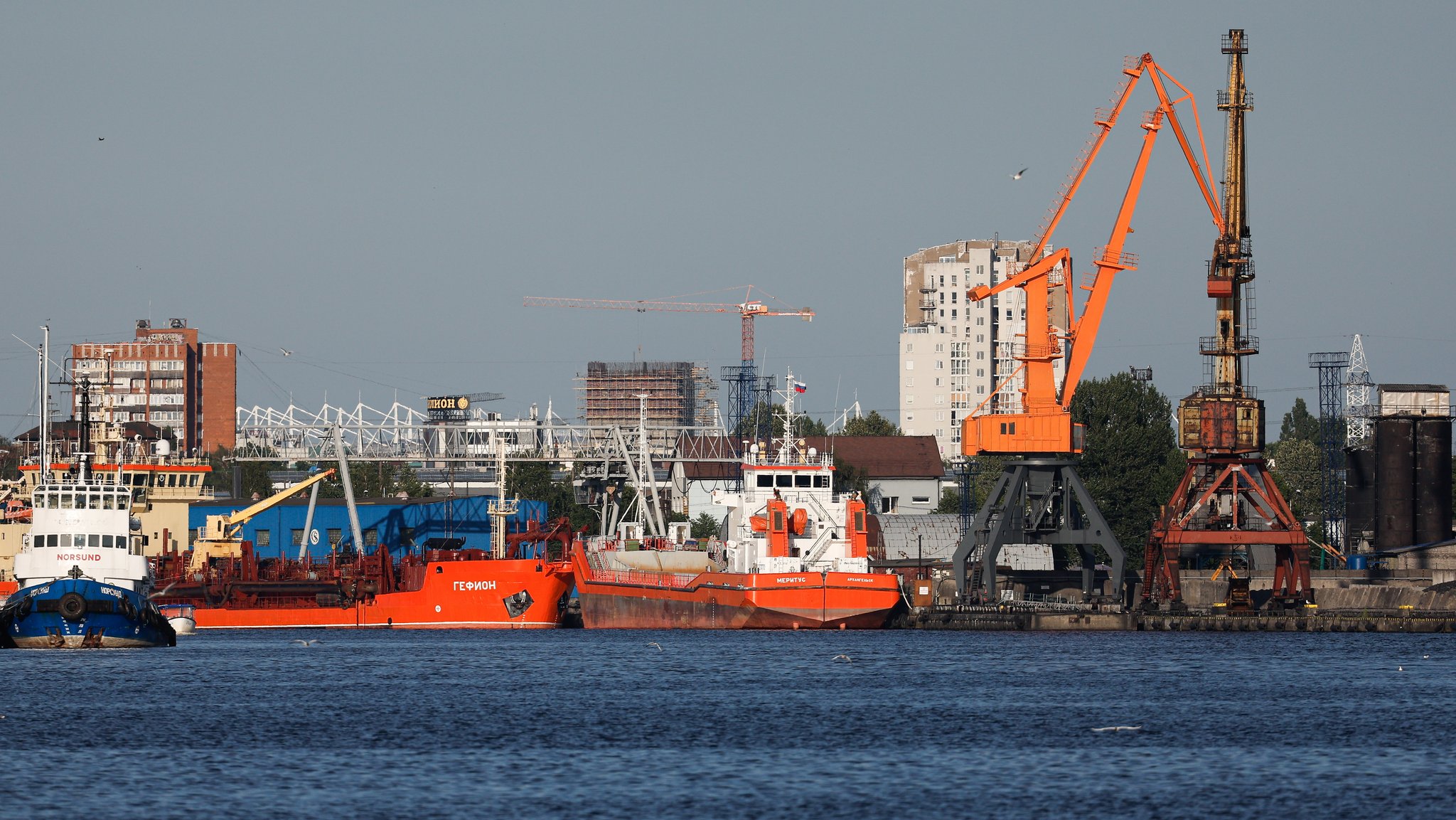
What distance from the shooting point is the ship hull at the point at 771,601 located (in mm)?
78250

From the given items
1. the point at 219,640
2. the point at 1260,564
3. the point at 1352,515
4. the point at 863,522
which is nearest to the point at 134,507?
the point at 219,640

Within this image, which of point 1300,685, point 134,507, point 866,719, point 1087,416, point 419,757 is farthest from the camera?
point 1087,416

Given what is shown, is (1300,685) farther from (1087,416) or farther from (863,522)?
(1087,416)

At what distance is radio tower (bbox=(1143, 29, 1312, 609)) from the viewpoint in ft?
289

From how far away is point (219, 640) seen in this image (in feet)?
258

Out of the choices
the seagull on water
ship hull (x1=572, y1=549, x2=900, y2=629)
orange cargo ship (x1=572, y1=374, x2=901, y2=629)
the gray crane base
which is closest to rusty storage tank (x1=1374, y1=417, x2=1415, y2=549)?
the gray crane base

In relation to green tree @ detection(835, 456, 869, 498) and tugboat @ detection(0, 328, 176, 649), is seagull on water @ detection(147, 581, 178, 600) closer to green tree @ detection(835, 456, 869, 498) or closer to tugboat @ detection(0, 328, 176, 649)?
tugboat @ detection(0, 328, 176, 649)

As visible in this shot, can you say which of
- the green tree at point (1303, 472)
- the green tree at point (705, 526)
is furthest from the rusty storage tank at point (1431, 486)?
the green tree at point (705, 526)

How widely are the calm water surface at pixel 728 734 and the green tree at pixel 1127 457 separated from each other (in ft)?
168

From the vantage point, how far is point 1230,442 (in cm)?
8919

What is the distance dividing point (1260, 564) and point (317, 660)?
5966cm

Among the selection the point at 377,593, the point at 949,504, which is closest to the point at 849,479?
the point at 949,504

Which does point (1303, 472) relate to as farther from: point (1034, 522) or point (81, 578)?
point (81, 578)

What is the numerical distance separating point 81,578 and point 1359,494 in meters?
75.5
